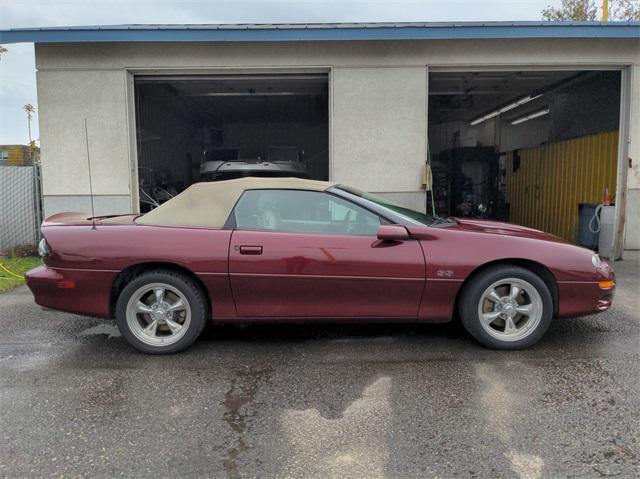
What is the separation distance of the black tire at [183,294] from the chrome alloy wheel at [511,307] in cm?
223

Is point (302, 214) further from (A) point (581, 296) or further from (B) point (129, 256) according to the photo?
(A) point (581, 296)

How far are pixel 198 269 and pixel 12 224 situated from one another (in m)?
6.82

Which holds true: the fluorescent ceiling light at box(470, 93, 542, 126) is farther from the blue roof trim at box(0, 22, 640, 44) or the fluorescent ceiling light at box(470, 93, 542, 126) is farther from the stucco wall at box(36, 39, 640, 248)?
the blue roof trim at box(0, 22, 640, 44)

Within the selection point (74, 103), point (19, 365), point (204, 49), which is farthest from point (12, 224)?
point (19, 365)

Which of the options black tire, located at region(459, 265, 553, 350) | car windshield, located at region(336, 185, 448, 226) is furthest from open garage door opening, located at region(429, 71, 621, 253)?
black tire, located at region(459, 265, 553, 350)

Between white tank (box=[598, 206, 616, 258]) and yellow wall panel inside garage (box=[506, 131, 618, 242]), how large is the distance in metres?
0.46

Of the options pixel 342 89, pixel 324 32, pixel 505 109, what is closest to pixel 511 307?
pixel 342 89

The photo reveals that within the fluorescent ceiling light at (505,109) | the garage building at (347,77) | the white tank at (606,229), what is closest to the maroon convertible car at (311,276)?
the garage building at (347,77)

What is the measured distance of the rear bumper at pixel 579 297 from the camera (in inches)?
157

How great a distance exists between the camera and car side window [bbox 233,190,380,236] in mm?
4090

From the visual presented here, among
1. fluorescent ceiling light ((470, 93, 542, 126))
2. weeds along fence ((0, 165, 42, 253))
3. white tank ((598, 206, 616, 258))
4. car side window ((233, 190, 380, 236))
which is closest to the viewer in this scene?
car side window ((233, 190, 380, 236))

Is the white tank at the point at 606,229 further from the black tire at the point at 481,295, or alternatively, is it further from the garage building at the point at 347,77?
→ the black tire at the point at 481,295

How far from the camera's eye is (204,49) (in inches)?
328

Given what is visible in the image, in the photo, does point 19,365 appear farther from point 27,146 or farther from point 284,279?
point 27,146
